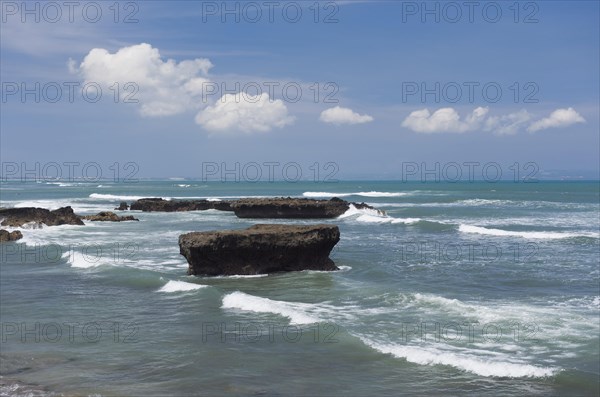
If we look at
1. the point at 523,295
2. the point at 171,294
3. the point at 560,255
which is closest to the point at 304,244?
the point at 171,294

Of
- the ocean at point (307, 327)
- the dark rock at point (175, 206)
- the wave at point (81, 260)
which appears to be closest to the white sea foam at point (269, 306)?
the ocean at point (307, 327)

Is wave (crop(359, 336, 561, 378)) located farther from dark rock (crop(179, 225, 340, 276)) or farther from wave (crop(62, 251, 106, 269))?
wave (crop(62, 251, 106, 269))

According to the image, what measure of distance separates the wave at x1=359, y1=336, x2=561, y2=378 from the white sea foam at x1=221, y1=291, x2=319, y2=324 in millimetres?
2076

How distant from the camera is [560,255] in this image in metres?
24.0

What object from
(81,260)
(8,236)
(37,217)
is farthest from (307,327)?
(37,217)

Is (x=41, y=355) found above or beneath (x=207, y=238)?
beneath

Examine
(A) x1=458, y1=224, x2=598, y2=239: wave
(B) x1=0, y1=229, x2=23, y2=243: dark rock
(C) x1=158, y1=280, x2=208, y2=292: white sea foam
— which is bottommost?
(C) x1=158, y1=280, x2=208, y2=292: white sea foam

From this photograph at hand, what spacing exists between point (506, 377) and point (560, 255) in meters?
15.9

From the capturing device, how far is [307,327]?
40.8 ft

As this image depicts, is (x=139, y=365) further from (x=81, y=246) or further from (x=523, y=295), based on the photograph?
(x=81, y=246)

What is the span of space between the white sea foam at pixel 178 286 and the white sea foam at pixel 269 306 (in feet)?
5.11

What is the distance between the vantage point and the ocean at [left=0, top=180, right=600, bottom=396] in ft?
30.8

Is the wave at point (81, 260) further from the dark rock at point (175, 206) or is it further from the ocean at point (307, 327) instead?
the dark rock at point (175, 206)

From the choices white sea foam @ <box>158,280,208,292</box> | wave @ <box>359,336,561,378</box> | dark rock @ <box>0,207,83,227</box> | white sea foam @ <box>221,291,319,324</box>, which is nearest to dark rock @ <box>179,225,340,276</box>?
white sea foam @ <box>158,280,208,292</box>
